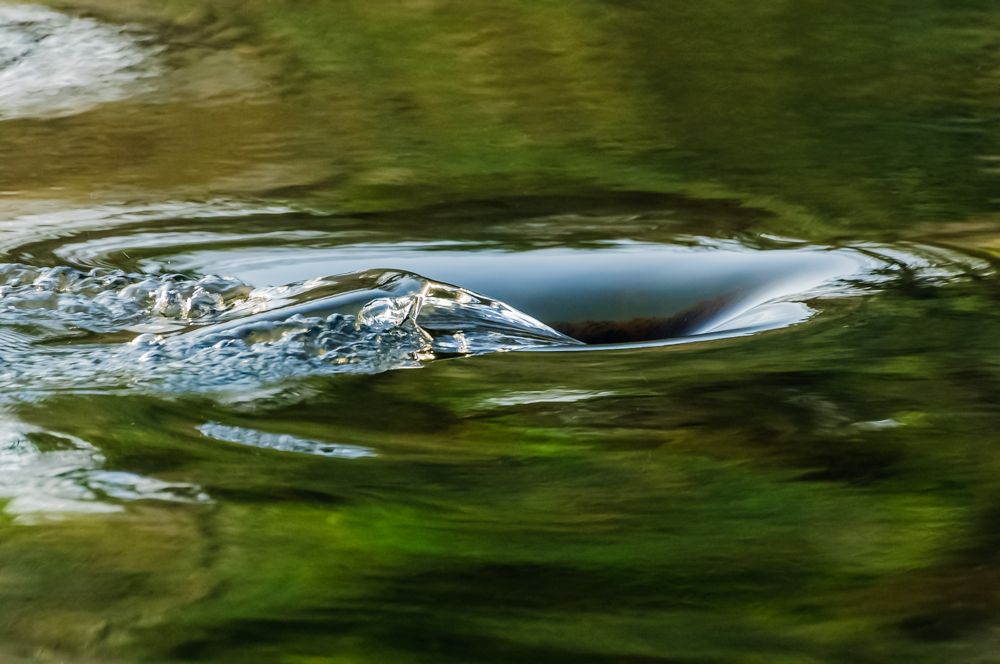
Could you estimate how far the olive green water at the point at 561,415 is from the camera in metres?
0.42

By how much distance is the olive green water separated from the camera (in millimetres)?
424

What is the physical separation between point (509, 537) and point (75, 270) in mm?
908

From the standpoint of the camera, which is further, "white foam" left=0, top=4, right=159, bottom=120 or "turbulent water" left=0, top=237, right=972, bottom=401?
"white foam" left=0, top=4, right=159, bottom=120

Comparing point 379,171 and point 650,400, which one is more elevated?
point 379,171

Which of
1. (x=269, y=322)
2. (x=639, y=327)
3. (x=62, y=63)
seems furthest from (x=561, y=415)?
(x=62, y=63)

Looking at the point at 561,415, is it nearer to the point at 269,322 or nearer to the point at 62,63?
the point at 269,322

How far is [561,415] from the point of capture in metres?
0.70

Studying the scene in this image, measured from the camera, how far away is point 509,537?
1.66 feet

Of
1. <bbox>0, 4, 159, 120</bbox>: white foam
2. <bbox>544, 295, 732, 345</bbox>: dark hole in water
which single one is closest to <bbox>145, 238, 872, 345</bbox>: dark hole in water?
<bbox>544, 295, 732, 345</bbox>: dark hole in water

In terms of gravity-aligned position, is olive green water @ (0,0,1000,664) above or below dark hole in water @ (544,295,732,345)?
above

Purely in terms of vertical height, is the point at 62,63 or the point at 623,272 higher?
the point at 62,63

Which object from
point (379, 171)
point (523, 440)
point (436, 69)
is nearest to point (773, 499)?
point (523, 440)

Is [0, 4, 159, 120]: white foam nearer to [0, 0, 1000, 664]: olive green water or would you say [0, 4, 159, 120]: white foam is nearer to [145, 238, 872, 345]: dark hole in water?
[0, 0, 1000, 664]: olive green water

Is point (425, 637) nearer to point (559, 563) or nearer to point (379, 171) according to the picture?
point (559, 563)
